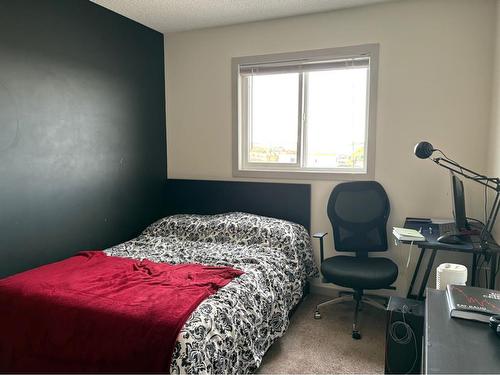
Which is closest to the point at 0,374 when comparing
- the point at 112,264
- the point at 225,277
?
the point at 112,264

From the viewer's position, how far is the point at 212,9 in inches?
123

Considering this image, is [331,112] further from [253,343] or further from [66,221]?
[66,221]

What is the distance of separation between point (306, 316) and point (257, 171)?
139 centimetres

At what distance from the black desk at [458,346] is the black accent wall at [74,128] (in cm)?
249

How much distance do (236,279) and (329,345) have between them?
87 cm

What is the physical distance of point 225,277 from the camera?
2.33m

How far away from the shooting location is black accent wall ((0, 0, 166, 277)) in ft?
7.99

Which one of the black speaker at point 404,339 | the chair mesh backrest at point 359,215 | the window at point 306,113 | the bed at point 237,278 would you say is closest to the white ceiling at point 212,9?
the window at point 306,113

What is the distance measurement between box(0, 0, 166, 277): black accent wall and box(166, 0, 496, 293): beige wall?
92 centimetres

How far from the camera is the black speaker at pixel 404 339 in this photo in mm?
2096

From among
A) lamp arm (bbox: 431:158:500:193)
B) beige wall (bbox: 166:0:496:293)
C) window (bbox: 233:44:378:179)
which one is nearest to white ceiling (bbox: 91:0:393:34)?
beige wall (bbox: 166:0:496:293)

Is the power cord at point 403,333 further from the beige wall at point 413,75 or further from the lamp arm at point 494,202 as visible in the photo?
the beige wall at point 413,75

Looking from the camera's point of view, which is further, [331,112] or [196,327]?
[331,112]

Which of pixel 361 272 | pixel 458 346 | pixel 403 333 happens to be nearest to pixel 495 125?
pixel 361 272
